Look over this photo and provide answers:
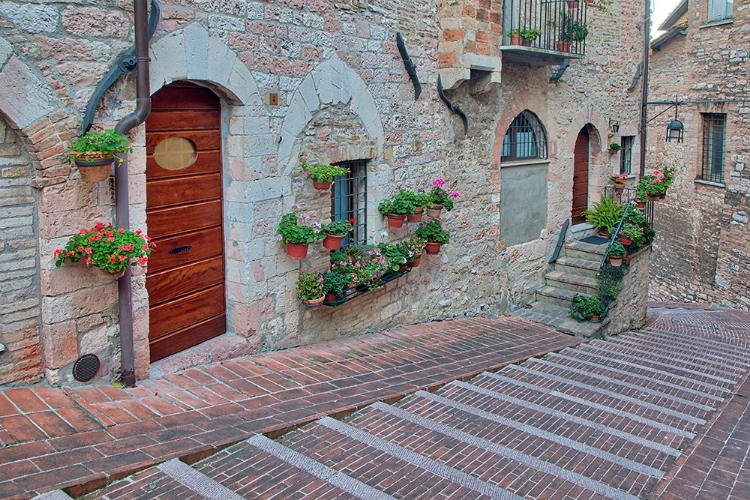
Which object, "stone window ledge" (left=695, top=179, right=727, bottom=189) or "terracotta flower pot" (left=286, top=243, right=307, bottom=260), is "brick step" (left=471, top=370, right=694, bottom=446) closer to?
"terracotta flower pot" (left=286, top=243, right=307, bottom=260)

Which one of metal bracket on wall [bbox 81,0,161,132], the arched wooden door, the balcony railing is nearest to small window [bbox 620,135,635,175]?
the arched wooden door

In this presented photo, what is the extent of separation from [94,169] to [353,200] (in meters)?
3.71

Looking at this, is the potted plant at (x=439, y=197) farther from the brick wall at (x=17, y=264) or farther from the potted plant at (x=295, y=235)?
the brick wall at (x=17, y=264)

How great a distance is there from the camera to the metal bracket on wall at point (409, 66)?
25.5ft

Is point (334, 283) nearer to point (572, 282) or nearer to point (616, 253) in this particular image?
point (572, 282)

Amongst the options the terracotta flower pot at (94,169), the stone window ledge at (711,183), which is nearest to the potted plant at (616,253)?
the stone window ledge at (711,183)

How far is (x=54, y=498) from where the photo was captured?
324cm

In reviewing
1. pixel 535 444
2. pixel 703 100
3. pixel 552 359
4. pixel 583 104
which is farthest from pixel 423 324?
pixel 703 100

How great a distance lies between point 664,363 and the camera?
26.7ft

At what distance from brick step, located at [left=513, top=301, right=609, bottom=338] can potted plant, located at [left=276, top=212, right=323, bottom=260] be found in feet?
17.5

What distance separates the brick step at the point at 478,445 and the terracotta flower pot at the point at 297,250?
170 cm

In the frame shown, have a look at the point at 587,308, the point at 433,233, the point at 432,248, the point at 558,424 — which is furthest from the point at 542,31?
the point at 558,424

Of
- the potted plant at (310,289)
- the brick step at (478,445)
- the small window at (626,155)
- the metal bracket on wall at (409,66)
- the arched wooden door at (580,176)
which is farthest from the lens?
the small window at (626,155)

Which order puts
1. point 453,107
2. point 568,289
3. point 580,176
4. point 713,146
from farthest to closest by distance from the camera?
point 713,146
point 580,176
point 568,289
point 453,107
